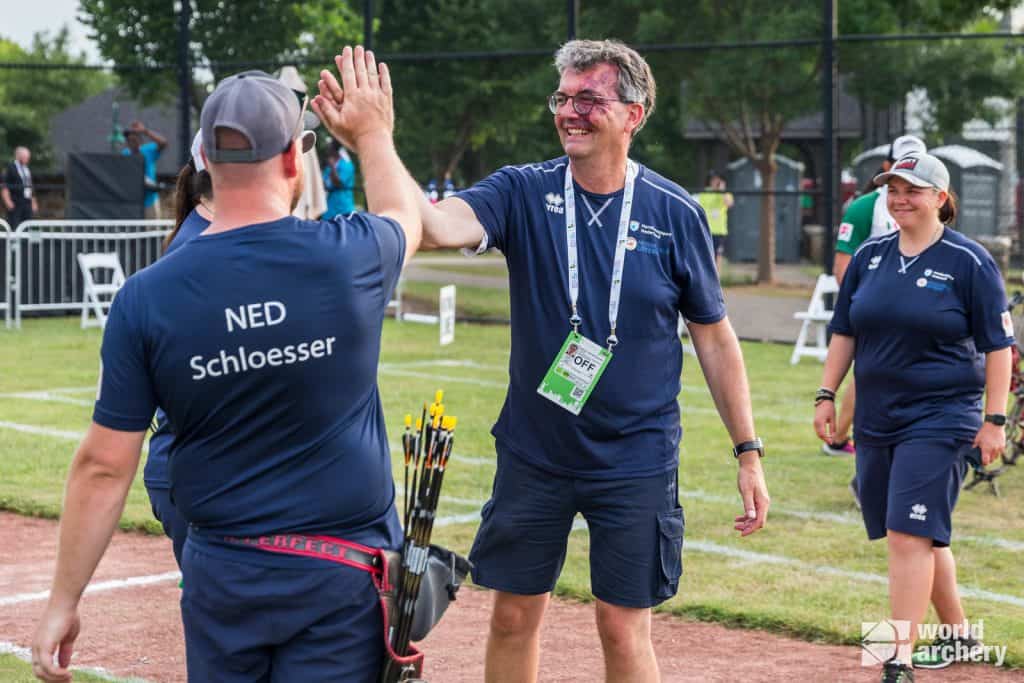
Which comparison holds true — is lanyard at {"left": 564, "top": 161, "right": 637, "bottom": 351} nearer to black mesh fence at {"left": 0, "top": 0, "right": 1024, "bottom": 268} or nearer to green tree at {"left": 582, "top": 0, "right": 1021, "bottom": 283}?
black mesh fence at {"left": 0, "top": 0, "right": 1024, "bottom": 268}

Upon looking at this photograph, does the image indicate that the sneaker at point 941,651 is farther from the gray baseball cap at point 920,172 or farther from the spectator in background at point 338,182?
the spectator in background at point 338,182

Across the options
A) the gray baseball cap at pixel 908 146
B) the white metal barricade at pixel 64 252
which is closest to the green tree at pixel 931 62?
the white metal barricade at pixel 64 252

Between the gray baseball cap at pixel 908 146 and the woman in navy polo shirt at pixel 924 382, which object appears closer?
the woman in navy polo shirt at pixel 924 382

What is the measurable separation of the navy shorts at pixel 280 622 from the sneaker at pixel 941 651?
3.46 metres

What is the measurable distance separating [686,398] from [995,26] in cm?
2740

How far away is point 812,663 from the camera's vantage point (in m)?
6.14

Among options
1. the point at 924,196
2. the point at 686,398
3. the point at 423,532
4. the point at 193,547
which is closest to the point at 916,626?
the point at 924,196

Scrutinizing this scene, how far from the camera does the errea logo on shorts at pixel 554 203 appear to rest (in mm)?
4777

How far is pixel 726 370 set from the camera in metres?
4.92

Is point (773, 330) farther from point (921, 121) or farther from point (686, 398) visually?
point (921, 121)

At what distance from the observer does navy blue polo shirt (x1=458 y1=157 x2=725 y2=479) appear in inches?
184

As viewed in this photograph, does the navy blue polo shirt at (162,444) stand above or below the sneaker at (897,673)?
above

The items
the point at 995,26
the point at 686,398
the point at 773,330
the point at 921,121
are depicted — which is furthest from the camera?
the point at 995,26

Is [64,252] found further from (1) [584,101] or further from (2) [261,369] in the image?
(2) [261,369]
